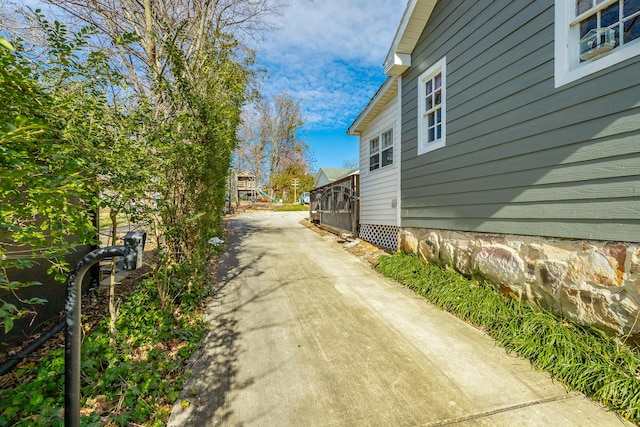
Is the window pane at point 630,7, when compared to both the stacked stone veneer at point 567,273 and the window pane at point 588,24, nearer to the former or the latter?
the window pane at point 588,24

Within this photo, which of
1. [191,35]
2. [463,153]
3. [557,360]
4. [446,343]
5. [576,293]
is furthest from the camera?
[191,35]

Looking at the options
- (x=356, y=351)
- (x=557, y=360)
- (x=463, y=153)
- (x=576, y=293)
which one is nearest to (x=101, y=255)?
(x=356, y=351)

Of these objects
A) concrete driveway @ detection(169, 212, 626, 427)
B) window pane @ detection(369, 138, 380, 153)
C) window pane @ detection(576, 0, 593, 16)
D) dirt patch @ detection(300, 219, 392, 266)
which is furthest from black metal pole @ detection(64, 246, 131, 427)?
window pane @ detection(369, 138, 380, 153)

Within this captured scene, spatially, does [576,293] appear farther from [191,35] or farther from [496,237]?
[191,35]

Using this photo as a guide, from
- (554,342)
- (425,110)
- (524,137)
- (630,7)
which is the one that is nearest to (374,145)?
(425,110)

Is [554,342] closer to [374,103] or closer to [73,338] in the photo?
[73,338]

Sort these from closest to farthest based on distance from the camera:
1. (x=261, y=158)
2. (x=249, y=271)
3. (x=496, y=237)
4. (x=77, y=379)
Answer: (x=77, y=379) → (x=496, y=237) → (x=249, y=271) → (x=261, y=158)

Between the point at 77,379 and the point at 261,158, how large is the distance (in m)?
35.8

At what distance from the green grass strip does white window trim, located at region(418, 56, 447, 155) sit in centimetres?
236

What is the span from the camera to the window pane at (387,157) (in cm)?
699

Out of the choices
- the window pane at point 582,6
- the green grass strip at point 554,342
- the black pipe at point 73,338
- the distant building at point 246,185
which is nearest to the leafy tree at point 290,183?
the distant building at point 246,185

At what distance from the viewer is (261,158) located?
117 feet

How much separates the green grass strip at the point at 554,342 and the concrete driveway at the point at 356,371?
122 mm

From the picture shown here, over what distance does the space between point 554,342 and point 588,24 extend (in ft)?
10.4
